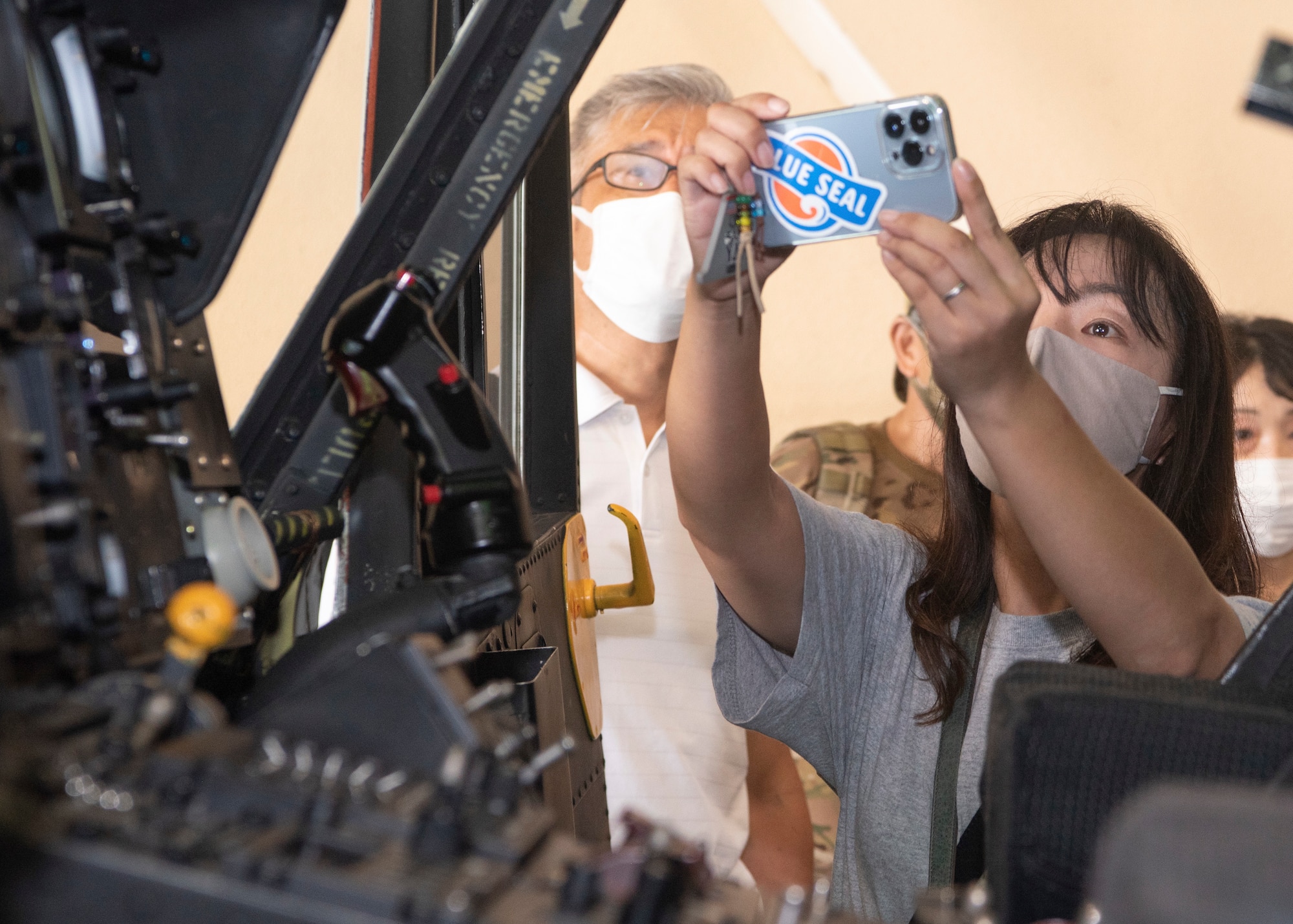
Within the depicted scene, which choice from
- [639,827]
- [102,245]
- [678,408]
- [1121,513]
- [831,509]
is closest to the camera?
[639,827]

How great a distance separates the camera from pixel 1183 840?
1.03 feet

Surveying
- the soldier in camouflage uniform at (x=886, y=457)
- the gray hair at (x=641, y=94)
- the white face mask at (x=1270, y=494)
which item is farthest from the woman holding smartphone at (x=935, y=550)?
the white face mask at (x=1270, y=494)

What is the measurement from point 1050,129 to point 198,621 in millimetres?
3344

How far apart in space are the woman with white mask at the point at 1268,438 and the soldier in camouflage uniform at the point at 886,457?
2.15 feet

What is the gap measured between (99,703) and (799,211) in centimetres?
64

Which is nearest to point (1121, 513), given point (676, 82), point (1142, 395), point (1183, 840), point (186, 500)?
point (1142, 395)

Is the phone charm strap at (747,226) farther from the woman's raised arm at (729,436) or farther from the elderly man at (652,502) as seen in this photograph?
the elderly man at (652,502)

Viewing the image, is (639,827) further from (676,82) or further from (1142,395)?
(676,82)

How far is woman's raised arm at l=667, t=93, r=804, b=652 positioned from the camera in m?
0.90

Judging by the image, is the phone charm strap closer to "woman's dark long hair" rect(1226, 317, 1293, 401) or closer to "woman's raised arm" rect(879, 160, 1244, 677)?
"woman's raised arm" rect(879, 160, 1244, 677)

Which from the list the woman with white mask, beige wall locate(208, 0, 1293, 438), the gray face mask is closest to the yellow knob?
the gray face mask

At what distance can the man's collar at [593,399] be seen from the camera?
1.91m

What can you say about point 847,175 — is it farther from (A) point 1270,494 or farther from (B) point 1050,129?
(B) point 1050,129

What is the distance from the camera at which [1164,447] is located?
3.90ft
